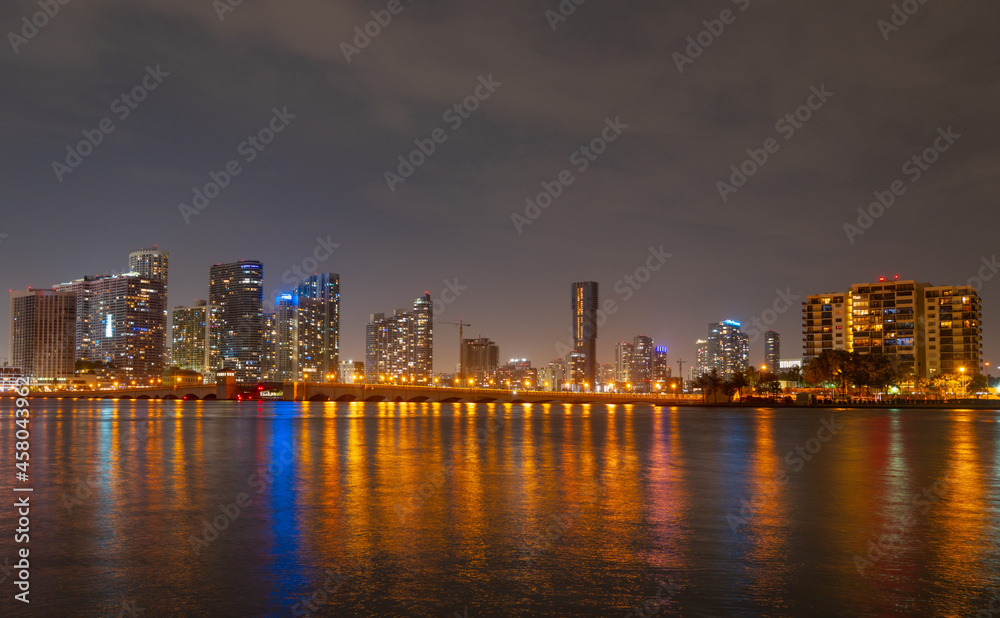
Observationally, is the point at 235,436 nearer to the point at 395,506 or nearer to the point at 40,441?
the point at 40,441

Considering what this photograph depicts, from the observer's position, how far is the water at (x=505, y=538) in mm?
12508

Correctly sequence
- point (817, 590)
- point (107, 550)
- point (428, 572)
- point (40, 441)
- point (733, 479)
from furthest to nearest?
1. point (40, 441)
2. point (733, 479)
3. point (107, 550)
4. point (428, 572)
5. point (817, 590)

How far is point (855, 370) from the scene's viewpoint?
547 ft

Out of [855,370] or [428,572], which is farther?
[855,370]

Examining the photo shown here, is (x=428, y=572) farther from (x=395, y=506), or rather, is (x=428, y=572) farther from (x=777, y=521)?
(x=777, y=521)

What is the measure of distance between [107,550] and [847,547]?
16.4 meters

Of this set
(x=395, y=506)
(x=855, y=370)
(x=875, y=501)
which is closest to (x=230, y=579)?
(x=395, y=506)

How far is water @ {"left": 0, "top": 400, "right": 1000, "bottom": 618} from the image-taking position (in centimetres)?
1251

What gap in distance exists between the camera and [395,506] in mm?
21953

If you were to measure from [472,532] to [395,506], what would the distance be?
182 inches

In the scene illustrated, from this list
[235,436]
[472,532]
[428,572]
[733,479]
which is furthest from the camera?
[235,436]

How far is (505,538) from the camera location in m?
17.4

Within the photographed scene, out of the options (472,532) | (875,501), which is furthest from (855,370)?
(472,532)

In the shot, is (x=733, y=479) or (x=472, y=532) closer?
(x=472, y=532)
